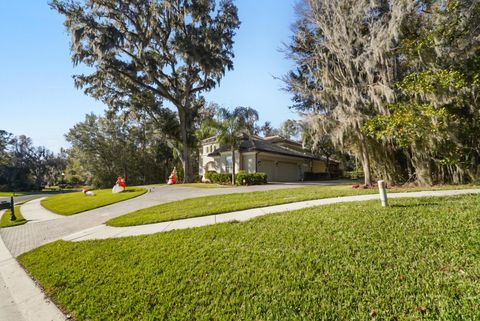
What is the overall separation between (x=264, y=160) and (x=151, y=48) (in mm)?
15804

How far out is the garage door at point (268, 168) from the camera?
870 inches

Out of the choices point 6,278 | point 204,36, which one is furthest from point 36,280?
point 204,36

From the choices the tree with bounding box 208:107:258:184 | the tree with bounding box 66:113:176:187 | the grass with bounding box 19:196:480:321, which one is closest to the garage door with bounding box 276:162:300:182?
the tree with bounding box 208:107:258:184

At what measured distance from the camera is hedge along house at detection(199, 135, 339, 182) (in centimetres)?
2200

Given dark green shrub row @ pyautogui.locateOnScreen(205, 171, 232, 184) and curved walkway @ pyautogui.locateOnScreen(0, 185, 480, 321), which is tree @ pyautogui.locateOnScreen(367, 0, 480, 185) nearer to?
curved walkway @ pyautogui.locateOnScreen(0, 185, 480, 321)

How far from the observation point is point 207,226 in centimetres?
552

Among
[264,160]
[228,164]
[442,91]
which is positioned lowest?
[228,164]

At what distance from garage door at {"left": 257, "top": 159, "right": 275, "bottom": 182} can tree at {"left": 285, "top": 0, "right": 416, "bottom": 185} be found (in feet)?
34.5

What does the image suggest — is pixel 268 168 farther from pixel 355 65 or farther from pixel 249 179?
pixel 355 65

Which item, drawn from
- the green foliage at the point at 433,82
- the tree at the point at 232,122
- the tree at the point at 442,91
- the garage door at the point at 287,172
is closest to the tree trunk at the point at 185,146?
the tree at the point at 232,122

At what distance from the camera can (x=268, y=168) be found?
75.4ft

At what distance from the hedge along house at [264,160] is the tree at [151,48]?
3.15 metres

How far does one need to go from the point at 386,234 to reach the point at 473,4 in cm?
853

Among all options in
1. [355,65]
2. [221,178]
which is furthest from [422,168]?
[221,178]
